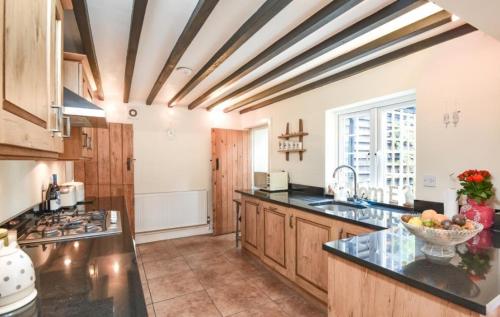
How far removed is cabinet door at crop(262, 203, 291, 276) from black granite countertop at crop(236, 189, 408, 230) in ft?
0.39

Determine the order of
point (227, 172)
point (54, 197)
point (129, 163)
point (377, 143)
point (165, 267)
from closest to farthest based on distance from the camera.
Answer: point (54, 197) → point (377, 143) → point (165, 267) → point (129, 163) → point (227, 172)

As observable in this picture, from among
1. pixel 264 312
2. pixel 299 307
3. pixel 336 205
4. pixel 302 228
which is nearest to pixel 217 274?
pixel 264 312

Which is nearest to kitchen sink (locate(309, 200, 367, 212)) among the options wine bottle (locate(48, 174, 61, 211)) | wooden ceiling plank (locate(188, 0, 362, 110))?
wooden ceiling plank (locate(188, 0, 362, 110))

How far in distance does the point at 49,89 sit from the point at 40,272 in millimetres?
777

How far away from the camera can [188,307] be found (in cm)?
232

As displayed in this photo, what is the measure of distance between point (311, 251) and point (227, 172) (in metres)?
2.48

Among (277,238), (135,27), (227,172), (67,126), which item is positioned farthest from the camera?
(227,172)

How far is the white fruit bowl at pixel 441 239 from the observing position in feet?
3.69

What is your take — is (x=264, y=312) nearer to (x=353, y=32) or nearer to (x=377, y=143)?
(x=377, y=143)

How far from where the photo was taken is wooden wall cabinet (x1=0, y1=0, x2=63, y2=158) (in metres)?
0.51

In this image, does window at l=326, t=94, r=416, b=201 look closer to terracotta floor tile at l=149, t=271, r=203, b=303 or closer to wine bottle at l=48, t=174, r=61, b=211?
terracotta floor tile at l=149, t=271, r=203, b=303

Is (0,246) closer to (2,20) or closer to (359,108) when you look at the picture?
(2,20)

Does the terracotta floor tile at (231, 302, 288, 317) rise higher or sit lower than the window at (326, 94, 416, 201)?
lower

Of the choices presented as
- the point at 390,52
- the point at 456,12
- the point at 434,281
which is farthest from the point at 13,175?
the point at 390,52
